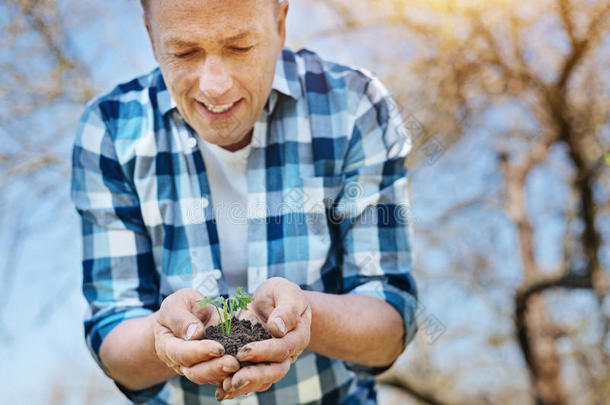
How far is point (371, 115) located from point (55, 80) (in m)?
2.63

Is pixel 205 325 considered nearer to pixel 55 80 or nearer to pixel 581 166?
pixel 55 80

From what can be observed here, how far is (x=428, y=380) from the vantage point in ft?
14.4

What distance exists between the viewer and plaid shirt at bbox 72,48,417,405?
1.86 meters

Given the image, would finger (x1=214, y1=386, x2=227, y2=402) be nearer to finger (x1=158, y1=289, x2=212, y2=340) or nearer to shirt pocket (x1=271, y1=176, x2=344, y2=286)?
finger (x1=158, y1=289, x2=212, y2=340)

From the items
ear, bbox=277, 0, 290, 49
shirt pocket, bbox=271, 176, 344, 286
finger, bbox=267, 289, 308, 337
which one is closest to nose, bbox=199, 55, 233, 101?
ear, bbox=277, 0, 290, 49

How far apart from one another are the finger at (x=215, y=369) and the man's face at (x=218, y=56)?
2.33ft

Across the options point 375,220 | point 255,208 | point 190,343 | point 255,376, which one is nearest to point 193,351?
point 190,343

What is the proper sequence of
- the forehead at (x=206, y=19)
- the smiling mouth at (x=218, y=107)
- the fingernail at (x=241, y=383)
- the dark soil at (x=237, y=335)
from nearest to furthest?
1. the fingernail at (x=241, y=383)
2. the dark soil at (x=237, y=335)
3. the forehead at (x=206, y=19)
4. the smiling mouth at (x=218, y=107)

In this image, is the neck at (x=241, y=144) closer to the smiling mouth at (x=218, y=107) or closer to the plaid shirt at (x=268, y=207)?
the plaid shirt at (x=268, y=207)

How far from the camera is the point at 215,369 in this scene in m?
1.23

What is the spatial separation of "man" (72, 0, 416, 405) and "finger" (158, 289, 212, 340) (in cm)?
31

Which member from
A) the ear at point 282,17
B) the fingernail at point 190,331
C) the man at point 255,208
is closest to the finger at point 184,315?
the fingernail at point 190,331

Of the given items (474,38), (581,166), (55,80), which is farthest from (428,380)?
(55,80)

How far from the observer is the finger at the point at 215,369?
122 cm
